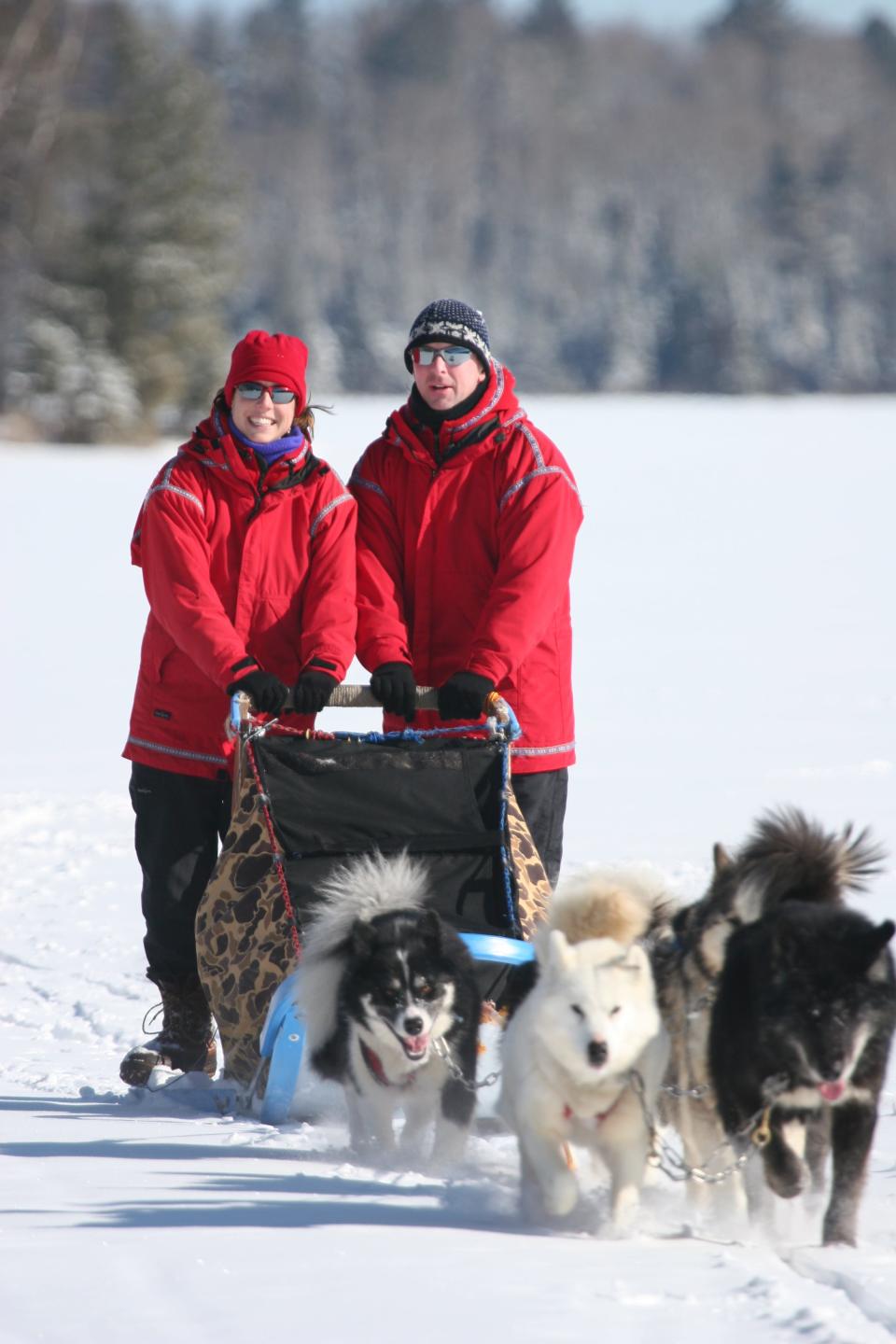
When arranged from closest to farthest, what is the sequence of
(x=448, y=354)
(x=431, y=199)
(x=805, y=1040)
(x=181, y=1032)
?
(x=805, y=1040), (x=448, y=354), (x=181, y=1032), (x=431, y=199)

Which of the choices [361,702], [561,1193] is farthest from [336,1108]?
[561,1193]

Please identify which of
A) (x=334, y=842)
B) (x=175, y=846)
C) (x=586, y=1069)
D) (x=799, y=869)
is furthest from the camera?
(x=175, y=846)

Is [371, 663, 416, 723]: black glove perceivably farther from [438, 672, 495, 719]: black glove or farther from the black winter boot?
the black winter boot

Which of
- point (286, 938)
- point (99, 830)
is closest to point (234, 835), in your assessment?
point (286, 938)

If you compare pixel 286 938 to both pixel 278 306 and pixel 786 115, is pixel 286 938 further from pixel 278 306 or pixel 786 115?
pixel 786 115

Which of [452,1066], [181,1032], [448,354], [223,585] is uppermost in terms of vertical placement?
[448,354]

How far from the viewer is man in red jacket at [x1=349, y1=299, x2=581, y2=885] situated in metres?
4.24

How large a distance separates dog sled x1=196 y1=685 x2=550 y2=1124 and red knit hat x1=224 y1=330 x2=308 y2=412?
752 millimetres

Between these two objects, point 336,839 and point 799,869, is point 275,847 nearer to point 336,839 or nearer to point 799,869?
point 336,839

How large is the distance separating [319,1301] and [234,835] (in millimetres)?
1502

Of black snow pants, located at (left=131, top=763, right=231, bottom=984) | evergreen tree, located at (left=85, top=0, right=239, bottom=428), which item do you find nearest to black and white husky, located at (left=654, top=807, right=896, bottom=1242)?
black snow pants, located at (left=131, top=763, right=231, bottom=984)

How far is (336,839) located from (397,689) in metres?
0.38

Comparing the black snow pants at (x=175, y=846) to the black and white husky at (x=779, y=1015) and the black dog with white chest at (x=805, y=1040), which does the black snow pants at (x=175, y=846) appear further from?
the black dog with white chest at (x=805, y=1040)

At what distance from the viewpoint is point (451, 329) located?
14.0 ft
